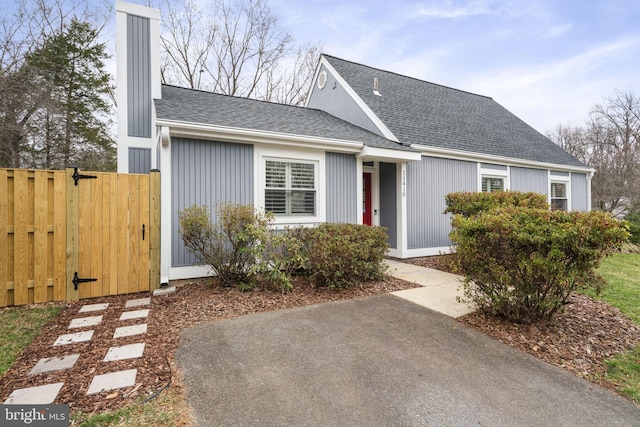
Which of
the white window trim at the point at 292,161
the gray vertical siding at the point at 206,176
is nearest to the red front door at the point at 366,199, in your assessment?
the white window trim at the point at 292,161

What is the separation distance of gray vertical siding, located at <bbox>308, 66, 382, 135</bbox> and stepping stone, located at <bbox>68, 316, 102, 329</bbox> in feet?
23.4

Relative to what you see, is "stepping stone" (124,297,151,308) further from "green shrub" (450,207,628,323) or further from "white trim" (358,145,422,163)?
"white trim" (358,145,422,163)

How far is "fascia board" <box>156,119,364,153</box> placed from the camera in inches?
203

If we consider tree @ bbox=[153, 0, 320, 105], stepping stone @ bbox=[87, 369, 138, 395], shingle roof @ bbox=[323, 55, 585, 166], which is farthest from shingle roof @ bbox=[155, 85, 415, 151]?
tree @ bbox=[153, 0, 320, 105]

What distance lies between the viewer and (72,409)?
209cm

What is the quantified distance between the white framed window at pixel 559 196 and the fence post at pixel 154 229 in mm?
12505

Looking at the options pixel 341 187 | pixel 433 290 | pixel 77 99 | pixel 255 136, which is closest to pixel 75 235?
pixel 255 136

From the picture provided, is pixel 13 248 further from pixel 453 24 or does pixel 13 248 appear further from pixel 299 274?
pixel 453 24

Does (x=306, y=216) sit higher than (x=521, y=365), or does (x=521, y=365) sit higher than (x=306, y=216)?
(x=306, y=216)

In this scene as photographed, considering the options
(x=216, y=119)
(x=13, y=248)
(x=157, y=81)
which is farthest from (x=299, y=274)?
(x=157, y=81)

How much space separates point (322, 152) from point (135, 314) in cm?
447

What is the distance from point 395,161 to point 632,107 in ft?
68.4

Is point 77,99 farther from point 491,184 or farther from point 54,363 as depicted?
point 491,184

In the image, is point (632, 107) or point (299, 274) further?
point (632, 107)
